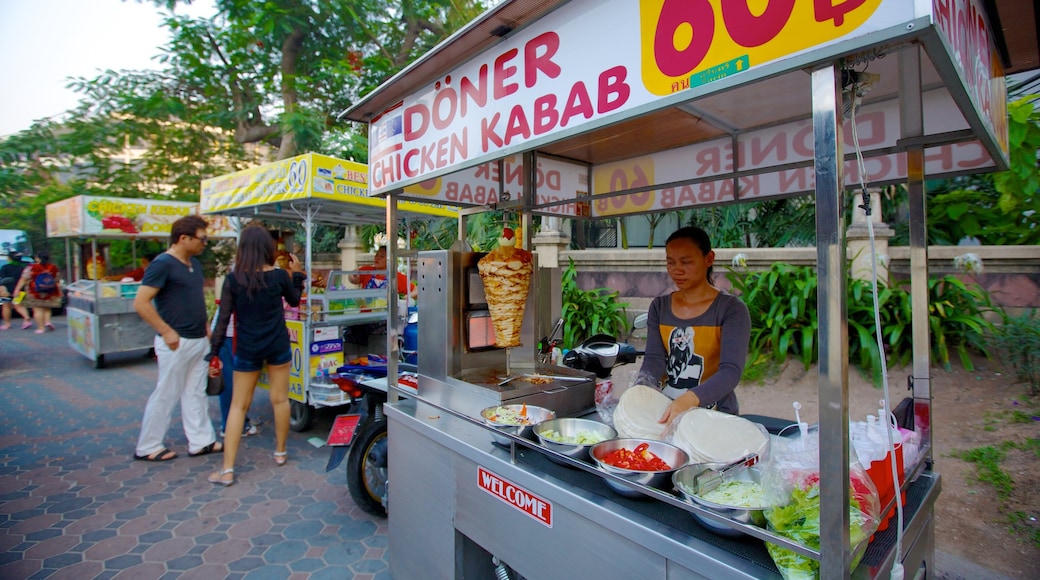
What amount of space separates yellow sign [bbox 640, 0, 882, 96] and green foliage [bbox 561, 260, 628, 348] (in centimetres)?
590

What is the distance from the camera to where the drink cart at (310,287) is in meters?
5.23

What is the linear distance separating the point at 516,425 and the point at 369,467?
2.15 metres

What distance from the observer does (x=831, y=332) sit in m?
1.10

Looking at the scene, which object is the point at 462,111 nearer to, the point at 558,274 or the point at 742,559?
the point at 558,274

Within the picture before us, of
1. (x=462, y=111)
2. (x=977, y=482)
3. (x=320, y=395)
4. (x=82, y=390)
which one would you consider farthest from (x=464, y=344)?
(x=82, y=390)

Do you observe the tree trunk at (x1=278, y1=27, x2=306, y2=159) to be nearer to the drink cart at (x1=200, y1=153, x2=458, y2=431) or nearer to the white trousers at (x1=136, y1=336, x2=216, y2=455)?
the drink cart at (x1=200, y1=153, x2=458, y2=431)

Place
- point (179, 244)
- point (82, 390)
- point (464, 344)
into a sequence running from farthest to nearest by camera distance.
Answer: point (82, 390)
point (179, 244)
point (464, 344)

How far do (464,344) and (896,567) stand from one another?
6.18ft

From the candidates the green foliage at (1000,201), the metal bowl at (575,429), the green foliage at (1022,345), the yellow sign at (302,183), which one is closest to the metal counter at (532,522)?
the metal bowl at (575,429)

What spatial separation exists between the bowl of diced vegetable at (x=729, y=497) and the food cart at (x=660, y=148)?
0.04 m

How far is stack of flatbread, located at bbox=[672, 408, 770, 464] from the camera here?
1692 millimetres

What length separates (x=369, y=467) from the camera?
3.66 meters

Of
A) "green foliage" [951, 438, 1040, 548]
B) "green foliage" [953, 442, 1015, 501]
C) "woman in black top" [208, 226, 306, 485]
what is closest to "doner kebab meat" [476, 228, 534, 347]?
"woman in black top" [208, 226, 306, 485]

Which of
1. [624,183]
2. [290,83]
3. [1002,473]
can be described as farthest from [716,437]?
[290,83]
